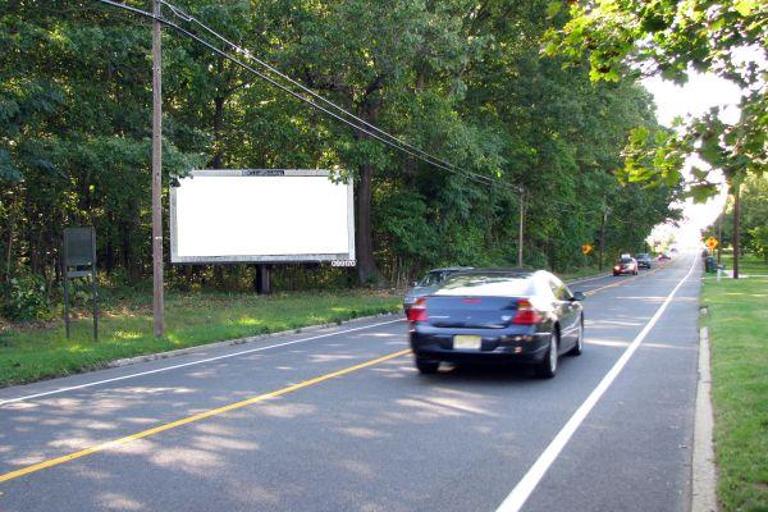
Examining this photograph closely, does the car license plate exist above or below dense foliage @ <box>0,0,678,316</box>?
below

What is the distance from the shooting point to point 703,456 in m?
6.30

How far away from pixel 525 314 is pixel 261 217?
60.2ft

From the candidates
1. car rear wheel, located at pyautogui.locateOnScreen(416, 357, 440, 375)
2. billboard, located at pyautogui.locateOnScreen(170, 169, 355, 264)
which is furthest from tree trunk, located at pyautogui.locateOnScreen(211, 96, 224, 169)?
car rear wheel, located at pyautogui.locateOnScreen(416, 357, 440, 375)

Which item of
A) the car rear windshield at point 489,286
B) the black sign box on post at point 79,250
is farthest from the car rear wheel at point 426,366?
the black sign box on post at point 79,250

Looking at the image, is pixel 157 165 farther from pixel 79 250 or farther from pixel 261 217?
pixel 261 217

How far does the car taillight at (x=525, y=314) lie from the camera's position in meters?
9.62

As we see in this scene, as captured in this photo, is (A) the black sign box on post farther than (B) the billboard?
No

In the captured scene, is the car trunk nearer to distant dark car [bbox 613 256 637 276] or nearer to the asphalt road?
the asphalt road

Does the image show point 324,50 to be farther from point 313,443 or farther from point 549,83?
point 313,443

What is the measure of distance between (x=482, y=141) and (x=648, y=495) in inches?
1043

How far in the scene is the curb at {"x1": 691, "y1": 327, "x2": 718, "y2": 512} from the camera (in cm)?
518

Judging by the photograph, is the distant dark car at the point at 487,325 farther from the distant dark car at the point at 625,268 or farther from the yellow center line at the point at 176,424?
the distant dark car at the point at 625,268

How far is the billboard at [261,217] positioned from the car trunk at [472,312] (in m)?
17.5

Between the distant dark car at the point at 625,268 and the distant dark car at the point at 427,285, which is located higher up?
the distant dark car at the point at 427,285
